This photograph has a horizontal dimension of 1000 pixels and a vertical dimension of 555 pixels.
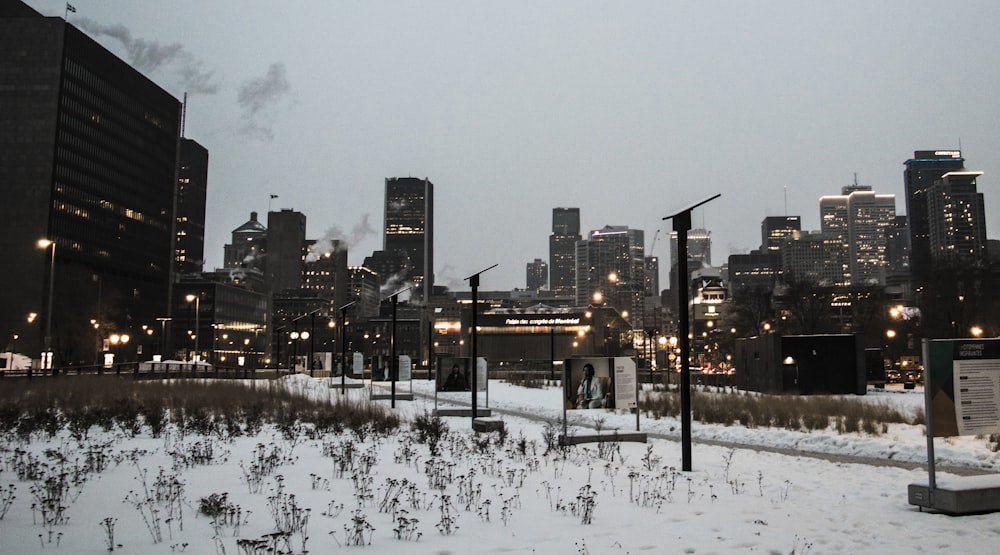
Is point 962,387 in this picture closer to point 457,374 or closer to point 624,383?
point 624,383

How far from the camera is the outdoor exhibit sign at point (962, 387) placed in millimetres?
10148

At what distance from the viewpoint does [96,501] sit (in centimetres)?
1043

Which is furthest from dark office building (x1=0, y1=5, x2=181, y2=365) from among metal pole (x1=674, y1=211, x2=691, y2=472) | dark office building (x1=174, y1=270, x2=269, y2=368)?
metal pole (x1=674, y1=211, x2=691, y2=472)

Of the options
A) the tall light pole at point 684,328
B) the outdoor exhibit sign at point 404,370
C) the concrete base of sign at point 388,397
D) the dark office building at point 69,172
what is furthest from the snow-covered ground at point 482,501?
the dark office building at point 69,172

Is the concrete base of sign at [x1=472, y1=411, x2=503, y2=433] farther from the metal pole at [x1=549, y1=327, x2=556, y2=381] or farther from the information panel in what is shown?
the metal pole at [x1=549, y1=327, x2=556, y2=381]

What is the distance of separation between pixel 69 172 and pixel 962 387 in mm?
145147

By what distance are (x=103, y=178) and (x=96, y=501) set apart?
5747 inches

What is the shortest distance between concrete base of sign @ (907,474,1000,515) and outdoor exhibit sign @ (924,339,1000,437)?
753 millimetres

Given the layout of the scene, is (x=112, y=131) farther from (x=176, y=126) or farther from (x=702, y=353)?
(x=702, y=353)

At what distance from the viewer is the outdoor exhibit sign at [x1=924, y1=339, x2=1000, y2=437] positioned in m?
10.1

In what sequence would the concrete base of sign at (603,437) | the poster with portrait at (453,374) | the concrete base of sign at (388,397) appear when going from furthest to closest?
the concrete base of sign at (388,397) → the poster with portrait at (453,374) → the concrete base of sign at (603,437)

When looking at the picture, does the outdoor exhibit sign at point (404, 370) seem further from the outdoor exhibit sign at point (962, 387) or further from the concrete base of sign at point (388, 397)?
the outdoor exhibit sign at point (962, 387)

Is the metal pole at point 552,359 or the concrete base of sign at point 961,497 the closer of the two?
the concrete base of sign at point 961,497

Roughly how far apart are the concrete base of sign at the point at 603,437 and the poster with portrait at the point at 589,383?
1065mm
